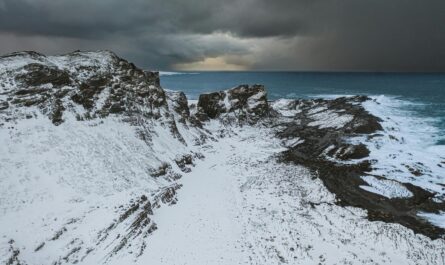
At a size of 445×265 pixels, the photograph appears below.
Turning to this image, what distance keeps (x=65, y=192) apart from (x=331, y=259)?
20590 millimetres

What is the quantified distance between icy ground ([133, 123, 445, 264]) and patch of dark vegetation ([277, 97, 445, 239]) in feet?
4.86

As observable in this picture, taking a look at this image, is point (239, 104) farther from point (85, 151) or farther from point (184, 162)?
point (85, 151)

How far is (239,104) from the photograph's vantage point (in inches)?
2726

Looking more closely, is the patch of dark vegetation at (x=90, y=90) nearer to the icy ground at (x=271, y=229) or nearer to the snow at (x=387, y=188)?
the icy ground at (x=271, y=229)

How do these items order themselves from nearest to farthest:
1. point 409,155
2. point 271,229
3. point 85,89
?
point 271,229 < point 85,89 < point 409,155

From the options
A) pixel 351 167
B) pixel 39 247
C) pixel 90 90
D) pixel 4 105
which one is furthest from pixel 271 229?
pixel 4 105

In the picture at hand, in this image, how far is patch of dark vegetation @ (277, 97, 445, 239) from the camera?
27.8 metres

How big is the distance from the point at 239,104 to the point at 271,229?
44943 millimetres

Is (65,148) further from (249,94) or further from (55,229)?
A: (249,94)

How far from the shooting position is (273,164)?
41750 mm

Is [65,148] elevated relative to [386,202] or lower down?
elevated

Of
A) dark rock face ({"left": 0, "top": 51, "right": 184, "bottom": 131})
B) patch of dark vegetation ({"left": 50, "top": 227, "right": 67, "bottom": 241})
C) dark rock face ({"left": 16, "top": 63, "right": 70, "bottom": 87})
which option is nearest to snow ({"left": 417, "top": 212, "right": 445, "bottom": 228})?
patch of dark vegetation ({"left": 50, "top": 227, "right": 67, "bottom": 241})

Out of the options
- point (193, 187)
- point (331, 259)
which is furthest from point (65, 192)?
point (331, 259)

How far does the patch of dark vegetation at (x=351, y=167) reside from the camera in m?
27.8
